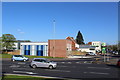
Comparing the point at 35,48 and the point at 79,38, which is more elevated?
the point at 79,38

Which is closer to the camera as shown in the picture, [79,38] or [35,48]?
[35,48]

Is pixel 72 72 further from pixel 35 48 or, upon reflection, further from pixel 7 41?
pixel 7 41

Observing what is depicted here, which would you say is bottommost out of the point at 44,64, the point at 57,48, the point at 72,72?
the point at 72,72

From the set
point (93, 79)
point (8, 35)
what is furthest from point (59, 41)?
point (93, 79)

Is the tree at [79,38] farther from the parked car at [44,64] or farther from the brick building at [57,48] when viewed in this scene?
the parked car at [44,64]

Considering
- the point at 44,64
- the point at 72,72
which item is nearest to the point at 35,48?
the point at 44,64

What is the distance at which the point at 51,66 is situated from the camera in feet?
75.5

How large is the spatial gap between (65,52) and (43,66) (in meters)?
32.2

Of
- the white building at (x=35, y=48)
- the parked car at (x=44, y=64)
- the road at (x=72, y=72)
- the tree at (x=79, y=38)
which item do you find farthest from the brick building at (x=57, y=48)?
the tree at (x=79, y=38)

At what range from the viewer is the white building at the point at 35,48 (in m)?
55.4

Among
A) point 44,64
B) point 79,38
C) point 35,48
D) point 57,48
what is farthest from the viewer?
point 79,38

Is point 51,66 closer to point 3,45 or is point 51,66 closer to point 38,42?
point 38,42

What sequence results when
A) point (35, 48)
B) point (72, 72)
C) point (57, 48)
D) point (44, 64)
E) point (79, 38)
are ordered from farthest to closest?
point (79, 38) < point (35, 48) < point (57, 48) < point (44, 64) < point (72, 72)

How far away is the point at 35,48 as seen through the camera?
56.1m
